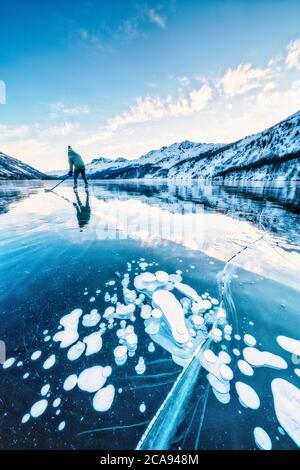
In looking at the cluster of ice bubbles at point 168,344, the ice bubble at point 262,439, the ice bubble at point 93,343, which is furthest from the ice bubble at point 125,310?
the ice bubble at point 262,439

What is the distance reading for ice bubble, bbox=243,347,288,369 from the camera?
2105mm

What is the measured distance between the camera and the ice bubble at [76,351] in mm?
2158

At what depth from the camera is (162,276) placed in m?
3.79

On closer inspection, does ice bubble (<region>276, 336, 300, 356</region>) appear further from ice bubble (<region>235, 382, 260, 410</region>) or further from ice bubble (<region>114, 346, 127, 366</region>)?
ice bubble (<region>114, 346, 127, 366</region>)

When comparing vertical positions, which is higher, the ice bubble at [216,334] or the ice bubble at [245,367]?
the ice bubble at [216,334]

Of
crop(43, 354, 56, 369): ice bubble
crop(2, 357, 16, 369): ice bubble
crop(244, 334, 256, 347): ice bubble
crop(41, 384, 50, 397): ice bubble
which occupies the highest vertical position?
crop(43, 354, 56, 369): ice bubble

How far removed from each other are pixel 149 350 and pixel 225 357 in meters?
0.87

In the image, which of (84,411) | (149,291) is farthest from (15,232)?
(84,411)

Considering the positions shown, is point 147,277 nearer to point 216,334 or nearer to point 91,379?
point 216,334

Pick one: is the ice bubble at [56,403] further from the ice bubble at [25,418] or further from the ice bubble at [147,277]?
the ice bubble at [147,277]

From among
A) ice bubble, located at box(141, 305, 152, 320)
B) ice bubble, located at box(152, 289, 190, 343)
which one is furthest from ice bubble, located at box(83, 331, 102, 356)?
ice bubble, located at box(152, 289, 190, 343)

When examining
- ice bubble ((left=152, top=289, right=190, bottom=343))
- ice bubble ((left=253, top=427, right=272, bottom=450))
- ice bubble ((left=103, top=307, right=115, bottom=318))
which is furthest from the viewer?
ice bubble ((left=103, top=307, right=115, bottom=318))

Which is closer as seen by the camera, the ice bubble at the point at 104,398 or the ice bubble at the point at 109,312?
the ice bubble at the point at 104,398

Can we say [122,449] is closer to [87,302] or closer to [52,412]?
[52,412]
